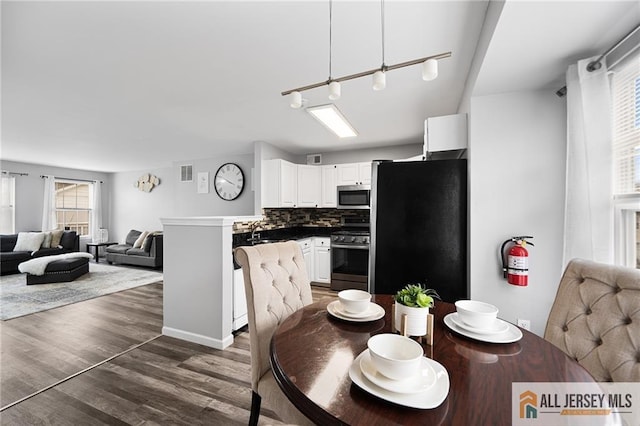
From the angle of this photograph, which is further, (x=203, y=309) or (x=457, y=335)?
(x=203, y=309)

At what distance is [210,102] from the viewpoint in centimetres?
277

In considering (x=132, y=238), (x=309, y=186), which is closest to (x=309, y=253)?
(x=309, y=186)

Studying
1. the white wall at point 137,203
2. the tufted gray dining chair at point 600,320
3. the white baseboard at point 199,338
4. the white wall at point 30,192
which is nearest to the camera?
the tufted gray dining chair at point 600,320

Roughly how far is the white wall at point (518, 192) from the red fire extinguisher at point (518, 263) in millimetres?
98

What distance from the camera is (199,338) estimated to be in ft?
8.41

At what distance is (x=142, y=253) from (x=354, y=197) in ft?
16.2

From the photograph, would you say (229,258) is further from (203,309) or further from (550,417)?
(550,417)

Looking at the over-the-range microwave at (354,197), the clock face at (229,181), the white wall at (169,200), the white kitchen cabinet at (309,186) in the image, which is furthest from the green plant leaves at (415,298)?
the clock face at (229,181)

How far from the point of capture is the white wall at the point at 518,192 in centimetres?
184

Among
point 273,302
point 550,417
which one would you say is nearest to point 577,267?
point 550,417

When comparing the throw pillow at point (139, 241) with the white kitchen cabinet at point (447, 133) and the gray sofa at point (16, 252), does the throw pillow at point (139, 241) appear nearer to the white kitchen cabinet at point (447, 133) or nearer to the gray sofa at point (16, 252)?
the gray sofa at point (16, 252)

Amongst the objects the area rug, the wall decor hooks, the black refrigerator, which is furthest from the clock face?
the black refrigerator

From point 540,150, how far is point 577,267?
1108mm

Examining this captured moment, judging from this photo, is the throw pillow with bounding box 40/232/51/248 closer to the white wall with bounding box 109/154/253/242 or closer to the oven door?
the white wall with bounding box 109/154/253/242
